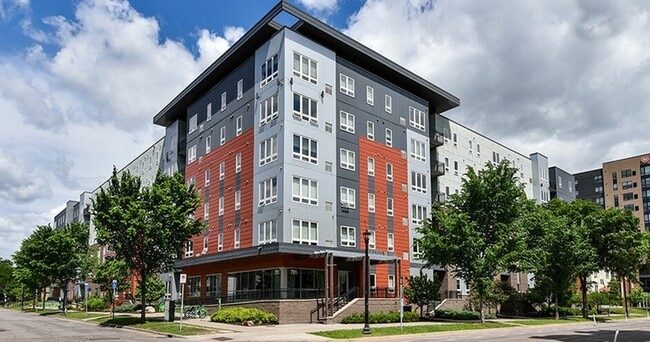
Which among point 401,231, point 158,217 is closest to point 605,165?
point 401,231

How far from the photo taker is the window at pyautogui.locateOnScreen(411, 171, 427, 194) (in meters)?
51.1

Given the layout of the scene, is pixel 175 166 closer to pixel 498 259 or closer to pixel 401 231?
pixel 401 231

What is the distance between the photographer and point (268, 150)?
137 feet

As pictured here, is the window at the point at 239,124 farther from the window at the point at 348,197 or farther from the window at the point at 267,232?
the window at the point at 348,197

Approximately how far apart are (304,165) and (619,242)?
33673 mm

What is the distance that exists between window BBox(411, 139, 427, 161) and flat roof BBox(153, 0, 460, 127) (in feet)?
17.2

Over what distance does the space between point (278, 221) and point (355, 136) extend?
1065 cm

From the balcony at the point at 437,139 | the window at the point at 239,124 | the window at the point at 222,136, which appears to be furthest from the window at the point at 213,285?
the balcony at the point at 437,139

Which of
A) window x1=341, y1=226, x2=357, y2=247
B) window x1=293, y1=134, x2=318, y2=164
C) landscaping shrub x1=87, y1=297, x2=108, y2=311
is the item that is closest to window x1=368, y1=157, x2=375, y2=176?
window x1=341, y1=226, x2=357, y2=247

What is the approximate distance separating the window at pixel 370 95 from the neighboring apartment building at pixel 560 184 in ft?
141

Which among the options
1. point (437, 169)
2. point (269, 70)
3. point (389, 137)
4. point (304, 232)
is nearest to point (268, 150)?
point (269, 70)

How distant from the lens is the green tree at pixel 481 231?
123 ft

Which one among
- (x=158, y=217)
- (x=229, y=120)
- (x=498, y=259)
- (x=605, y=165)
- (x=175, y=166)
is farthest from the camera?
(x=605, y=165)

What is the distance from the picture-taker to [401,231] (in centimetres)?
4891
